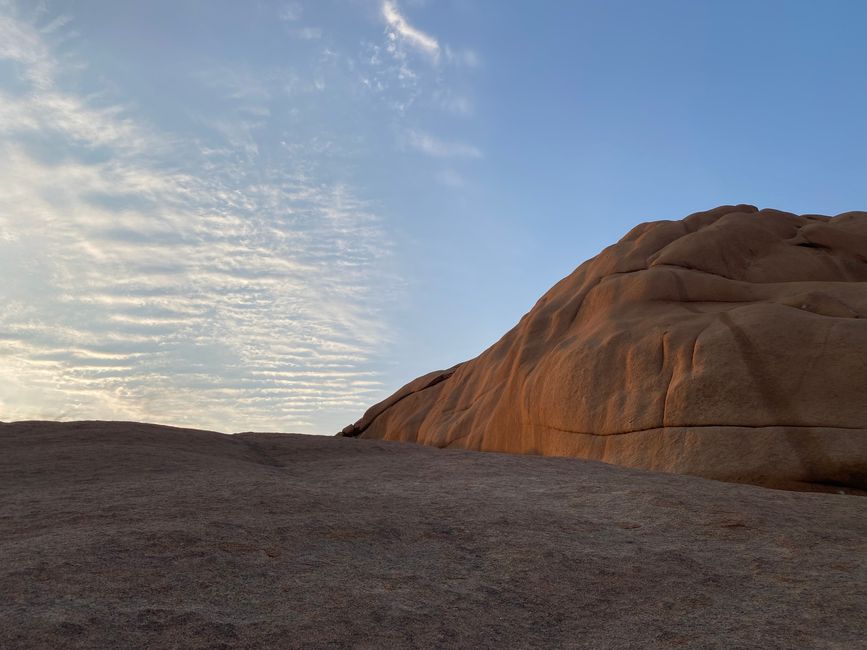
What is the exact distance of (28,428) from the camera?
11992 millimetres

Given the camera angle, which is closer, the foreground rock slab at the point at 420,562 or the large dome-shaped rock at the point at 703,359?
the foreground rock slab at the point at 420,562

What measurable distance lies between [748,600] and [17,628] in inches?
167

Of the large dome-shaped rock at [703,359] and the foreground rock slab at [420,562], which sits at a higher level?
the large dome-shaped rock at [703,359]

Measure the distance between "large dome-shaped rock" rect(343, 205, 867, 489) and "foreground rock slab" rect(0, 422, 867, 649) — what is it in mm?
2522

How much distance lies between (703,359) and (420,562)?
25.3 feet

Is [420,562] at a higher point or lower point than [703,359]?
lower

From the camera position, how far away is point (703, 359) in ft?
39.1

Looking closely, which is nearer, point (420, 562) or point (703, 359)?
point (420, 562)

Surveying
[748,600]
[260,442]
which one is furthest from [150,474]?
[748,600]

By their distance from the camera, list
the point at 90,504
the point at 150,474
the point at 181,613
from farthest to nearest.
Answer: the point at 150,474, the point at 90,504, the point at 181,613

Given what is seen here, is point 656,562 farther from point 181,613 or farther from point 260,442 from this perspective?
point 260,442

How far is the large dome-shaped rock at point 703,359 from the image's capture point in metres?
11.0

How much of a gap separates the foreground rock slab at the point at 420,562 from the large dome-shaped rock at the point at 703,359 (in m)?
2.52

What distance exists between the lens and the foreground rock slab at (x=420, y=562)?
4.30 meters
